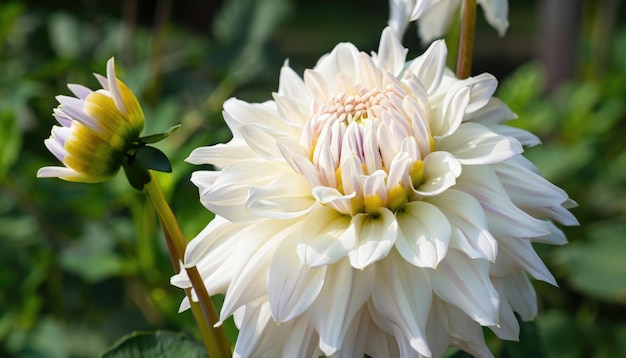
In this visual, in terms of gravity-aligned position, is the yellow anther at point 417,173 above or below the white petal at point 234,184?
below

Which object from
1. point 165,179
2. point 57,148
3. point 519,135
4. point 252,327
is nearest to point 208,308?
point 252,327

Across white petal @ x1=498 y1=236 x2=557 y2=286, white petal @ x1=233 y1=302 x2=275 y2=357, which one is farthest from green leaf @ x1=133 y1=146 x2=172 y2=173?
white petal @ x1=498 y1=236 x2=557 y2=286

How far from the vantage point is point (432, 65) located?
1.75 feet

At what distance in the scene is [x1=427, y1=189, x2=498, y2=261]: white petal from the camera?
0.42m

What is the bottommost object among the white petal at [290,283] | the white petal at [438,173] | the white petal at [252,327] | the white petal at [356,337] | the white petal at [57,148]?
the white petal at [356,337]

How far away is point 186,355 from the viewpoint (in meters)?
0.59

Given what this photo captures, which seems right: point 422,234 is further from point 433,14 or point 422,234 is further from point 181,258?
point 433,14

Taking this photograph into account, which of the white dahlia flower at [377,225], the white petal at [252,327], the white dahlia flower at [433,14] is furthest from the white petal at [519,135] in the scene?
the white petal at [252,327]

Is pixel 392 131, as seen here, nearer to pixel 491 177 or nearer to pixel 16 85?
pixel 491 177

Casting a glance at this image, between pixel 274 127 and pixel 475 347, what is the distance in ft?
0.69

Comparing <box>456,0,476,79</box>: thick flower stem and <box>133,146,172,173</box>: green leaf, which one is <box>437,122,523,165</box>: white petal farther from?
<box>133,146,172,173</box>: green leaf

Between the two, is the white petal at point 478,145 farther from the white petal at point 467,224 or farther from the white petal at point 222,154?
the white petal at point 222,154

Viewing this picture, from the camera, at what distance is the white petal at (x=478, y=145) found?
0.45 m

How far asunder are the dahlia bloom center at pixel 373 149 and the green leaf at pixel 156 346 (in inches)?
7.6
